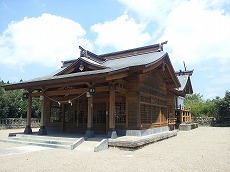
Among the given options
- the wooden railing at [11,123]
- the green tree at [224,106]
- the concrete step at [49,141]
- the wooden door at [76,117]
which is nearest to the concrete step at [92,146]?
the concrete step at [49,141]

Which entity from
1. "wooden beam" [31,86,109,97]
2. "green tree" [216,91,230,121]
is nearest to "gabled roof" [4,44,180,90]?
"wooden beam" [31,86,109,97]

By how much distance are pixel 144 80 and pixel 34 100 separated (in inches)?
775

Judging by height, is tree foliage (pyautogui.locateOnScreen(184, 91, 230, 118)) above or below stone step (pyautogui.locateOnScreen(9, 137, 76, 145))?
above

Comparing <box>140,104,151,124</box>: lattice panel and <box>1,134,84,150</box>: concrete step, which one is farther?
<box>140,104,151,124</box>: lattice panel

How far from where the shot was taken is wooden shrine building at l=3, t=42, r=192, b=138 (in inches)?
473

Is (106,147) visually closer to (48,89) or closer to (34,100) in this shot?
(48,89)

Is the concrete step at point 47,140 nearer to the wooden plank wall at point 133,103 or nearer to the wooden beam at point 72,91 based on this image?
the wooden beam at point 72,91

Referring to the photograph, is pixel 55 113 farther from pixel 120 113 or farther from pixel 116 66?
pixel 116 66

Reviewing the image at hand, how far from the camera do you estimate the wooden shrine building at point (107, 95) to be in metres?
12.0

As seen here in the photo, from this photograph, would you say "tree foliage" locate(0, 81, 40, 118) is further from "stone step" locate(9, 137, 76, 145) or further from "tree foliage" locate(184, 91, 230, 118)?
"tree foliage" locate(184, 91, 230, 118)

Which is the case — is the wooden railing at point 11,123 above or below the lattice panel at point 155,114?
below

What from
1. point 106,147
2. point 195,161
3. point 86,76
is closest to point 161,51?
point 86,76

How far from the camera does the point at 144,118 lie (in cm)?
1417

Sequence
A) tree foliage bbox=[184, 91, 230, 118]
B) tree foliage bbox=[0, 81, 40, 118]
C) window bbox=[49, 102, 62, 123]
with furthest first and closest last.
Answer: tree foliage bbox=[184, 91, 230, 118] → tree foliage bbox=[0, 81, 40, 118] → window bbox=[49, 102, 62, 123]
